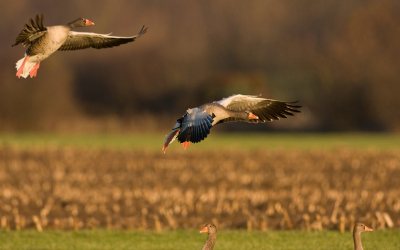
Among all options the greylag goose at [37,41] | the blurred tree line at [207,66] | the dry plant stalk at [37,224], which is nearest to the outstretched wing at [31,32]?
the greylag goose at [37,41]

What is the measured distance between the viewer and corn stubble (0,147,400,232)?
14.7 m

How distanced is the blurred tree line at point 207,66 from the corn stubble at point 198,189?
28.0 meters

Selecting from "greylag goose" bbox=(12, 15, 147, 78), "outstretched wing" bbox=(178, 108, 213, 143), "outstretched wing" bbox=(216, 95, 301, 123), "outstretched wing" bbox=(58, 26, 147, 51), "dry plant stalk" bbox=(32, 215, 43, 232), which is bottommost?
"dry plant stalk" bbox=(32, 215, 43, 232)

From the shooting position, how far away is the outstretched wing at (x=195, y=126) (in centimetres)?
678

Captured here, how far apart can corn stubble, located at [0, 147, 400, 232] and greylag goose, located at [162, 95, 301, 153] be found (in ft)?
19.2

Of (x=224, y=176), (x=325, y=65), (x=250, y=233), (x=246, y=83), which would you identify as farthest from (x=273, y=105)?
(x=325, y=65)

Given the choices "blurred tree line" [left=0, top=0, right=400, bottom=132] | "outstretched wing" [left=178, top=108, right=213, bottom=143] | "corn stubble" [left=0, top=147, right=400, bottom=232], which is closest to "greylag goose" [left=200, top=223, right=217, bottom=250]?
"outstretched wing" [left=178, top=108, right=213, bottom=143]

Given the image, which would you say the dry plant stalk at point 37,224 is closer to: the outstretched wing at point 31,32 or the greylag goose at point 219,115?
the greylag goose at point 219,115

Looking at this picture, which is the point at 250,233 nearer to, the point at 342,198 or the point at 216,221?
the point at 216,221

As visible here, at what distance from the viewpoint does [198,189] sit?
19641 millimetres

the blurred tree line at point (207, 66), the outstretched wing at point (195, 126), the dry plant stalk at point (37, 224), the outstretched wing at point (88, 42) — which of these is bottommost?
the dry plant stalk at point (37, 224)

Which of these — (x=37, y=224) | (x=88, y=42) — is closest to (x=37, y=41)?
(x=88, y=42)

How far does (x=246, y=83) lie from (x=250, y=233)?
194ft

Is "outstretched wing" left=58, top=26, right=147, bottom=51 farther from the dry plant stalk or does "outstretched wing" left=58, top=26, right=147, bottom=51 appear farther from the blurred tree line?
the blurred tree line
